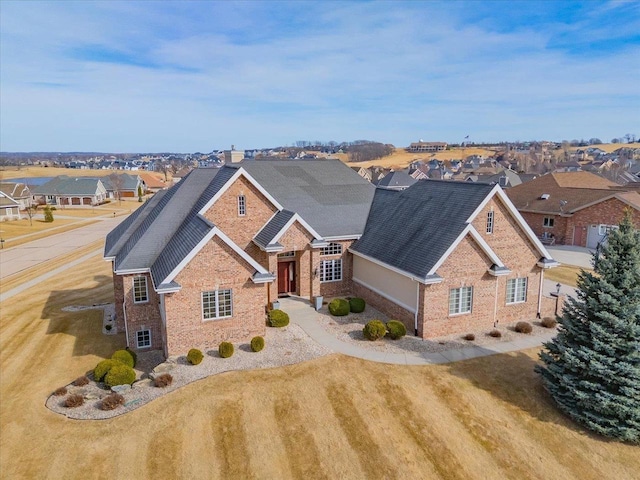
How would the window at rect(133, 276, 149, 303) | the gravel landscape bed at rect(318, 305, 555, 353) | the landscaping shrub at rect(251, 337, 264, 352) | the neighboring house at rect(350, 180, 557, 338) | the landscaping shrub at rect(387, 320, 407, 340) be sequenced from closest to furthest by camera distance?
the landscaping shrub at rect(251, 337, 264, 352), the gravel landscape bed at rect(318, 305, 555, 353), the landscaping shrub at rect(387, 320, 407, 340), the neighboring house at rect(350, 180, 557, 338), the window at rect(133, 276, 149, 303)

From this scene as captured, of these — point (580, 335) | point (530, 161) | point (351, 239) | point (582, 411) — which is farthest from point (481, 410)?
point (530, 161)

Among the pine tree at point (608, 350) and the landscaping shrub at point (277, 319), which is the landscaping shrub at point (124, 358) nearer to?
the landscaping shrub at point (277, 319)

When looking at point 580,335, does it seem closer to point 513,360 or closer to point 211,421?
point 513,360

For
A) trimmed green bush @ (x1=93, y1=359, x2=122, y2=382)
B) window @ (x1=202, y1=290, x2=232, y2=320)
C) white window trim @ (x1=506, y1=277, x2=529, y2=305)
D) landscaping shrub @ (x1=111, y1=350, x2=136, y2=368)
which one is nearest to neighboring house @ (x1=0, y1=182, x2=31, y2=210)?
landscaping shrub @ (x1=111, y1=350, x2=136, y2=368)

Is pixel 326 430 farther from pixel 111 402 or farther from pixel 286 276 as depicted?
pixel 286 276

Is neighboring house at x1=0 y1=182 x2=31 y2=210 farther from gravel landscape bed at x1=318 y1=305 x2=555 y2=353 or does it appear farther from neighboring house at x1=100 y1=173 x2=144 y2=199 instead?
gravel landscape bed at x1=318 y1=305 x2=555 y2=353

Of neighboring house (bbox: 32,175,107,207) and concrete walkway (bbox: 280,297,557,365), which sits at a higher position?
neighboring house (bbox: 32,175,107,207)

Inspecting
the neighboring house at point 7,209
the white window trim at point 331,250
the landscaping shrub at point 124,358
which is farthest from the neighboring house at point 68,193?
the landscaping shrub at point 124,358

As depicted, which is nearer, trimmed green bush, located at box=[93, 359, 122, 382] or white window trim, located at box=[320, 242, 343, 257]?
trimmed green bush, located at box=[93, 359, 122, 382]
